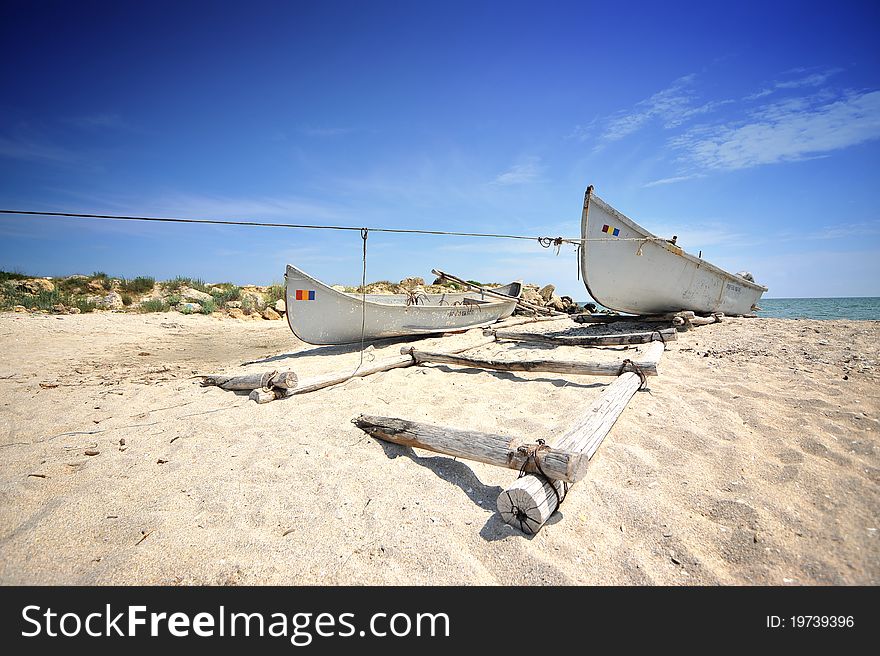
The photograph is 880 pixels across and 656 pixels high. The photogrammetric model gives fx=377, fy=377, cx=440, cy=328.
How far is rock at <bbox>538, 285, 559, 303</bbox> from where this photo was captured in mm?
19919

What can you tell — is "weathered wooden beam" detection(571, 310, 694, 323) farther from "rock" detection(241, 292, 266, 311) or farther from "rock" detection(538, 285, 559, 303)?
"rock" detection(241, 292, 266, 311)

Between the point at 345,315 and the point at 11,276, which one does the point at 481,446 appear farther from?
the point at 11,276

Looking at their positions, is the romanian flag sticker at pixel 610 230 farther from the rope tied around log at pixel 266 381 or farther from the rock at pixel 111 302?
the rock at pixel 111 302

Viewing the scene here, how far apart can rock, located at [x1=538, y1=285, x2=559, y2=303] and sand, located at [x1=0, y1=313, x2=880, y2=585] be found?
49.4 ft

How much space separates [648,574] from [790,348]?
6133 mm

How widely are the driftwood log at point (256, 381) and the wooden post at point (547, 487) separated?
325cm

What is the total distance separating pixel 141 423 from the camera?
3.77 meters

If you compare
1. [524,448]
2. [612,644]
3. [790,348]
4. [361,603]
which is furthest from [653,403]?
[790,348]

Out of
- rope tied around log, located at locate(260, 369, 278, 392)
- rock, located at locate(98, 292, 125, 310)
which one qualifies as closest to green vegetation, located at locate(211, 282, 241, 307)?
rock, located at locate(98, 292, 125, 310)

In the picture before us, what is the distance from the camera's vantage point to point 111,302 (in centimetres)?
1343

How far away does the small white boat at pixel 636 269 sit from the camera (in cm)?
759

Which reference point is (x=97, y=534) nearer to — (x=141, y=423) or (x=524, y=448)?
(x=141, y=423)

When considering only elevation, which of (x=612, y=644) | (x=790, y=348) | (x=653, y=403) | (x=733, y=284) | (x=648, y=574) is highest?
(x=733, y=284)

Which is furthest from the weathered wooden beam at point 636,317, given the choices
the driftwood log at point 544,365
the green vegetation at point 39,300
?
the green vegetation at point 39,300
